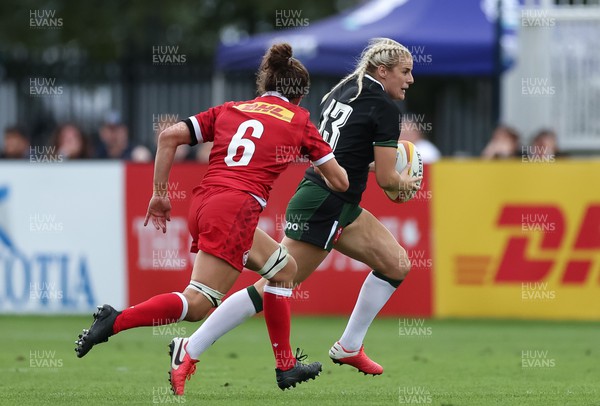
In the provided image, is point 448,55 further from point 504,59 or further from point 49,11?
point 49,11

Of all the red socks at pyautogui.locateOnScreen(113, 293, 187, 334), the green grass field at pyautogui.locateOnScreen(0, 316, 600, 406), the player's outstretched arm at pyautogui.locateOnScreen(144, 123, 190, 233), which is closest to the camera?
the red socks at pyautogui.locateOnScreen(113, 293, 187, 334)

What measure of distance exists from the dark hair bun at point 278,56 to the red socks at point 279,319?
137 cm

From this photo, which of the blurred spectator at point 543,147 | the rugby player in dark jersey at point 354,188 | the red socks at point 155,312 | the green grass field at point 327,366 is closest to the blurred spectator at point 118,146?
the green grass field at point 327,366

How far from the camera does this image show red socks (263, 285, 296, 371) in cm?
860

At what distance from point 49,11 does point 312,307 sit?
47.0 ft

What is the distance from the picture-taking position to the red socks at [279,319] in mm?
8602

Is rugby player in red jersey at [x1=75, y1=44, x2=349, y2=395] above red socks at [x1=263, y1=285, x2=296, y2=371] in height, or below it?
above

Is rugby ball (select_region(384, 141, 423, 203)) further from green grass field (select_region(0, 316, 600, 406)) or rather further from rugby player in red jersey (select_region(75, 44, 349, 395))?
green grass field (select_region(0, 316, 600, 406))

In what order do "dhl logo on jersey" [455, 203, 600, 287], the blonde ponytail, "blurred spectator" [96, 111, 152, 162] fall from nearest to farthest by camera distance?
the blonde ponytail < "dhl logo on jersey" [455, 203, 600, 287] < "blurred spectator" [96, 111, 152, 162]

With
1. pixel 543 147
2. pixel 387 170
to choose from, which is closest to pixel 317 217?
pixel 387 170

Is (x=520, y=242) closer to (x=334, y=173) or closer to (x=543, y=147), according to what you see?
(x=543, y=147)

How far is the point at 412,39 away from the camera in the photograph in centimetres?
1745

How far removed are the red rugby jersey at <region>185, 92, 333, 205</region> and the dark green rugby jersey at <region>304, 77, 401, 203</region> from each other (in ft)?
2.33

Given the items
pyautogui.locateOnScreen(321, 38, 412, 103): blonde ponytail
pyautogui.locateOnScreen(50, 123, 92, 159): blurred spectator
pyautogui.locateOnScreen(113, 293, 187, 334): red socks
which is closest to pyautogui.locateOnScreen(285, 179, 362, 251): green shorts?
pyautogui.locateOnScreen(321, 38, 412, 103): blonde ponytail
